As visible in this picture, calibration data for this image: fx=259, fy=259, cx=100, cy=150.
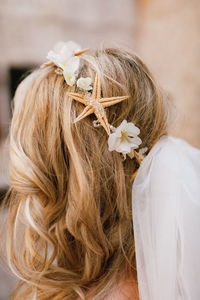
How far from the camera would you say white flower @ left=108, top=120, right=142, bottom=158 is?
2.30 feet

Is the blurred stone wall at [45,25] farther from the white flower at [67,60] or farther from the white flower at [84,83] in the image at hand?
the white flower at [84,83]

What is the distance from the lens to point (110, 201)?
2.50 feet

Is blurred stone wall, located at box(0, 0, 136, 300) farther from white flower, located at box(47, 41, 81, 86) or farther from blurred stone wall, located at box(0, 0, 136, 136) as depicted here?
white flower, located at box(47, 41, 81, 86)

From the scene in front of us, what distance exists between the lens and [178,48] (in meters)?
3.20

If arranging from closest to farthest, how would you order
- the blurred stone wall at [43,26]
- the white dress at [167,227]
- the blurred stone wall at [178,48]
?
the white dress at [167,227] < the blurred stone wall at [178,48] < the blurred stone wall at [43,26]

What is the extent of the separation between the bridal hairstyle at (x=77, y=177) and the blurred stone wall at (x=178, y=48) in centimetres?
200

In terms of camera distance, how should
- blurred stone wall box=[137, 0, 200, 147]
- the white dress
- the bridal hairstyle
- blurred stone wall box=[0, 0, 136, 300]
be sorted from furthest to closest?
1. blurred stone wall box=[0, 0, 136, 300]
2. blurred stone wall box=[137, 0, 200, 147]
3. the bridal hairstyle
4. the white dress

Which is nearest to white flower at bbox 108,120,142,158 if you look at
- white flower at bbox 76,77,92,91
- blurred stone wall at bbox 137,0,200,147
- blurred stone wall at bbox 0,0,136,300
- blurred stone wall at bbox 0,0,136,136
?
white flower at bbox 76,77,92,91

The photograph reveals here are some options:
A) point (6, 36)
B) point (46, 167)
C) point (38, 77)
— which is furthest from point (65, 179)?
point (6, 36)

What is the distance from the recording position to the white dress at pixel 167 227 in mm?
625

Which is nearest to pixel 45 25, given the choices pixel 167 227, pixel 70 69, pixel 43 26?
pixel 43 26

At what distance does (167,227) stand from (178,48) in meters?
3.04

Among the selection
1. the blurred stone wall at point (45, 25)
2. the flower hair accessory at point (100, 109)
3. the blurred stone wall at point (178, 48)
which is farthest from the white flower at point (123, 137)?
the blurred stone wall at point (45, 25)

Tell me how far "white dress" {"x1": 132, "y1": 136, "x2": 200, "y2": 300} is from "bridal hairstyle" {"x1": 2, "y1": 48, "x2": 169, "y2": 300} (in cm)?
8
